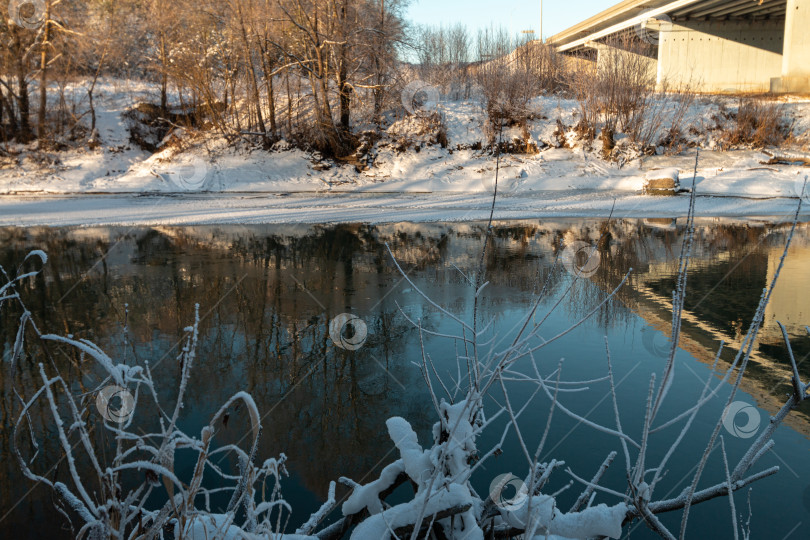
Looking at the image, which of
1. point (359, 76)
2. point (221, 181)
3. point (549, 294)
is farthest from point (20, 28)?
point (549, 294)

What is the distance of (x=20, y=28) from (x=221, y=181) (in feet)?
36.3

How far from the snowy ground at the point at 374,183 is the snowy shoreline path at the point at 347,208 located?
0.04m

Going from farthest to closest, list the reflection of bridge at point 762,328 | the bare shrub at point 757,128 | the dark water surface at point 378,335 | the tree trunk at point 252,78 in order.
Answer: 1. the bare shrub at point 757,128
2. the tree trunk at point 252,78
3. the reflection of bridge at point 762,328
4. the dark water surface at point 378,335

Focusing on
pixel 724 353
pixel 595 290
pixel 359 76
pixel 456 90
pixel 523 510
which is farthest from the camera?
pixel 456 90

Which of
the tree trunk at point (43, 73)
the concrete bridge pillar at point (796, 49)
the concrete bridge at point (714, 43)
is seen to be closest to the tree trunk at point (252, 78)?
the tree trunk at point (43, 73)

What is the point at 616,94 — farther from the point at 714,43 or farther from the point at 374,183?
the point at 714,43

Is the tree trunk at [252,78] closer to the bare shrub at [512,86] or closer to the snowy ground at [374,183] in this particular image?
the snowy ground at [374,183]

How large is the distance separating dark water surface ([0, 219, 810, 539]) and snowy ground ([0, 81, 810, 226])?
12.4 feet

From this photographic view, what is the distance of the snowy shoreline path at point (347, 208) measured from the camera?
1652cm

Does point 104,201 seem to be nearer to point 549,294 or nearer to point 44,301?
point 44,301

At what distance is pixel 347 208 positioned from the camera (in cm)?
1841

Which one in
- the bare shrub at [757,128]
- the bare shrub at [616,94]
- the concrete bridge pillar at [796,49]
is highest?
the concrete bridge pillar at [796,49]

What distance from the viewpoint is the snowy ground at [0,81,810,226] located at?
57.7 feet

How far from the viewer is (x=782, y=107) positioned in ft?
87.7
